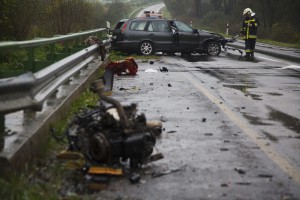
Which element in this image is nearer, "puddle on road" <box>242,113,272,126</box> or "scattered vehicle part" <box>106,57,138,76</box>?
"puddle on road" <box>242,113,272,126</box>

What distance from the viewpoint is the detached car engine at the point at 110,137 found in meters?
5.12

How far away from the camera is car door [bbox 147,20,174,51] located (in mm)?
21484

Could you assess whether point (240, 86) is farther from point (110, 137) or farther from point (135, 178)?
point (135, 178)

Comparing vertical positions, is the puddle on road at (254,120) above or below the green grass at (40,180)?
below

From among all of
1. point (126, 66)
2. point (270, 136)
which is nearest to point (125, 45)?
point (126, 66)

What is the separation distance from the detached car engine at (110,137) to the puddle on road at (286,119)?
278 cm

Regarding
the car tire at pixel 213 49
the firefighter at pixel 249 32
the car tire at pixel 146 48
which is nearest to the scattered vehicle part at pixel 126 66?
the car tire at pixel 146 48

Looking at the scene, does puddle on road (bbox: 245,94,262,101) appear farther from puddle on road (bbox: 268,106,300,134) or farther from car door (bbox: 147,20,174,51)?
Answer: car door (bbox: 147,20,174,51)

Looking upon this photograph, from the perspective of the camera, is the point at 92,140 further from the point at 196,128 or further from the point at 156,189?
the point at 196,128

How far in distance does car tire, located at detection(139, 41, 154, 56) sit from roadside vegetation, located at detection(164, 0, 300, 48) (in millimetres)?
13467

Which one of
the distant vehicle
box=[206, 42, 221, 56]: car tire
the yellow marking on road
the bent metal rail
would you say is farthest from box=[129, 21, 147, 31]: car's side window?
the bent metal rail

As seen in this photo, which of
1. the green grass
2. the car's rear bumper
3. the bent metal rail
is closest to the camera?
the green grass

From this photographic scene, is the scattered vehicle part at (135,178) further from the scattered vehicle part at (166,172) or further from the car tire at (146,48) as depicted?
the car tire at (146,48)

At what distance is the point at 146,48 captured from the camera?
70.2 feet
